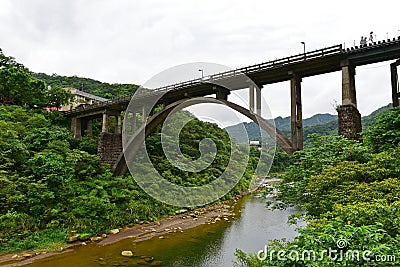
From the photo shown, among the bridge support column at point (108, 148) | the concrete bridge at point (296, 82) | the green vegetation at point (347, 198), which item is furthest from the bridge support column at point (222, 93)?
the bridge support column at point (108, 148)

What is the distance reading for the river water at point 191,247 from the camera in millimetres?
10234

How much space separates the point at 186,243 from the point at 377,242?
10334 millimetres

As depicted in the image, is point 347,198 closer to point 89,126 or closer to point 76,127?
point 76,127

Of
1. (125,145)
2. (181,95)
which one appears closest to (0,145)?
(125,145)

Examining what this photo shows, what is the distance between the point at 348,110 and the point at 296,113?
6.38 ft

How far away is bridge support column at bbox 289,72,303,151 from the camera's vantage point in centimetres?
1130

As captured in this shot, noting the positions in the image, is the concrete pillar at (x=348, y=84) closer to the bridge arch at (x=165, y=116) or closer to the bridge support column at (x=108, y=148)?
the bridge arch at (x=165, y=116)

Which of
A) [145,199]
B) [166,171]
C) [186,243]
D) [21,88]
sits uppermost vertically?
[21,88]

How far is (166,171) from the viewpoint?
20875 millimetres

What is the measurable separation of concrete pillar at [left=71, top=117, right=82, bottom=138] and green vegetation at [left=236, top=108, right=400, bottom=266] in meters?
20.0

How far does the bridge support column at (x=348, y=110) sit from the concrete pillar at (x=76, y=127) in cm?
2059

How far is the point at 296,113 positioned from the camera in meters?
11.4

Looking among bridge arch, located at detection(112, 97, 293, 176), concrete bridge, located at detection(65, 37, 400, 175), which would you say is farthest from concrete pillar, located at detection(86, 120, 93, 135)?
concrete bridge, located at detection(65, 37, 400, 175)

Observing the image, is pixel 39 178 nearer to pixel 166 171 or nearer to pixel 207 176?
pixel 166 171
